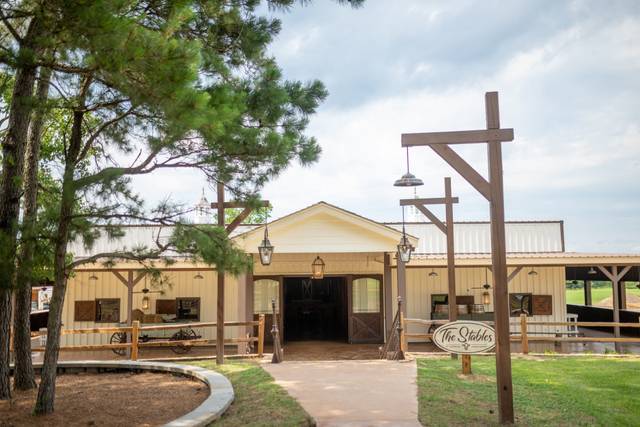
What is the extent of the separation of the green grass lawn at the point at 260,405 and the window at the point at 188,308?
7.72 meters

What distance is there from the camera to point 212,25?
25.4ft

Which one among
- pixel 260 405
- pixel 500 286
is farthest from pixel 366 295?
pixel 500 286

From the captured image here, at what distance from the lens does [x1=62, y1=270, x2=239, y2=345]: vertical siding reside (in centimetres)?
1614

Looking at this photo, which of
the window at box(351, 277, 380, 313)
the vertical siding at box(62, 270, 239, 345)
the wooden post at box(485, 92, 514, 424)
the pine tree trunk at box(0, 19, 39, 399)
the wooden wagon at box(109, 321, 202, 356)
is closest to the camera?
the wooden post at box(485, 92, 514, 424)

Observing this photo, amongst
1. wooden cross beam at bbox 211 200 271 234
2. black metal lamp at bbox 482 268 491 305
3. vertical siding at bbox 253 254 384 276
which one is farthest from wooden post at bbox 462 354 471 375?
black metal lamp at bbox 482 268 491 305

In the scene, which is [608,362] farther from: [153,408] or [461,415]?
[153,408]

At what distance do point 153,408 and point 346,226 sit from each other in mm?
7307

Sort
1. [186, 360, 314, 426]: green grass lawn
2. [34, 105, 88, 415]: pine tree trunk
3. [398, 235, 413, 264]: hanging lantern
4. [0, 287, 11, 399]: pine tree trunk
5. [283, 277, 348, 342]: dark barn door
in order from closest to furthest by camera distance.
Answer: [186, 360, 314, 426]: green grass lawn
[34, 105, 88, 415]: pine tree trunk
[0, 287, 11, 399]: pine tree trunk
[398, 235, 413, 264]: hanging lantern
[283, 277, 348, 342]: dark barn door

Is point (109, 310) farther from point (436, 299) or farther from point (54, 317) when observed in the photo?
point (54, 317)

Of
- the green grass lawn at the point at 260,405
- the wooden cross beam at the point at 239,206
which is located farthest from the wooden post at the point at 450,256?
the wooden cross beam at the point at 239,206

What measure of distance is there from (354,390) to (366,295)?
30.4 ft

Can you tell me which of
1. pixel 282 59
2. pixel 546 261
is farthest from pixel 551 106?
pixel 282 59

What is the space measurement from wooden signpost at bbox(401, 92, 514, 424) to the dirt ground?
12.0ft

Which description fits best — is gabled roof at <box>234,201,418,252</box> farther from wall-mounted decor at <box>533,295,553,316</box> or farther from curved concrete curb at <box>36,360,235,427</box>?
wall-mounted decor at <box>533,295,553,316</box>
